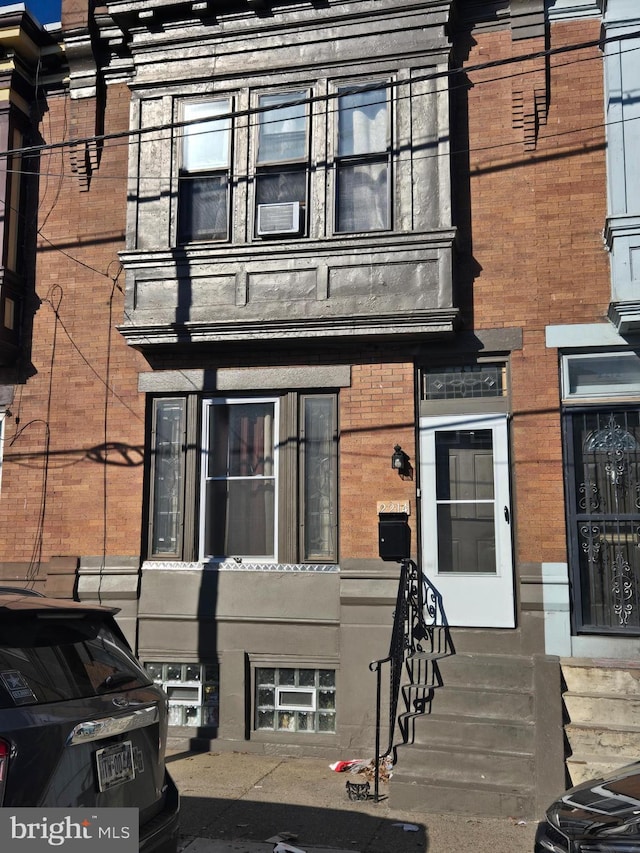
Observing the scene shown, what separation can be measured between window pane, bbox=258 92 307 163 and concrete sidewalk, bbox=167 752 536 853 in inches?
268

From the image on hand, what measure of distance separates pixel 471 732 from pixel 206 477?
13.5 ft

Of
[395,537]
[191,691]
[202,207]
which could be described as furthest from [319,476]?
[202,207]

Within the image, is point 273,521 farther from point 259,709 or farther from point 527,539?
point 527,539

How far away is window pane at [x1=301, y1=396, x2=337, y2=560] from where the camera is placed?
29.4 feet

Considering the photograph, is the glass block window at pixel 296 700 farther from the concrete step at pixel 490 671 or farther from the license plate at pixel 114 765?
the license plate at pixel 114 765

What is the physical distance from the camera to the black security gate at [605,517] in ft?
26.8

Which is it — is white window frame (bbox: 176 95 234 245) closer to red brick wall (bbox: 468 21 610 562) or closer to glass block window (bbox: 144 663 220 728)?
red brick wall (bbox: 468 21 610 562)

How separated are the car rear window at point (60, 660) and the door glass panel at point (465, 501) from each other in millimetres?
4899

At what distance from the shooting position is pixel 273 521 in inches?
362

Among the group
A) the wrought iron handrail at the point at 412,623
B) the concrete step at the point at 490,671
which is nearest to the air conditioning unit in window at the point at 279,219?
the wrought iron handrail at the point at 412,623

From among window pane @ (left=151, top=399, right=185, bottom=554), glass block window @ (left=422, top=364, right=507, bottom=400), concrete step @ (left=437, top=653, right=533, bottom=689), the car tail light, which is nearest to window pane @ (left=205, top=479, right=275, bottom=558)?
window pane @ (left=151, top=399, right=185, bottom=554)

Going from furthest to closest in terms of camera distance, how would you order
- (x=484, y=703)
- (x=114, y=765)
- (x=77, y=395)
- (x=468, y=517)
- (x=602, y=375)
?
(x=77, y=395)
(x=468, y=517)
(x=602, y=375)
(x=484, y=703)
(x=114, y=765)

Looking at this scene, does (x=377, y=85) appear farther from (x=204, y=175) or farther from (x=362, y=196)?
(x=204, y=175)

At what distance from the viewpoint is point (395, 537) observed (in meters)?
8.50
